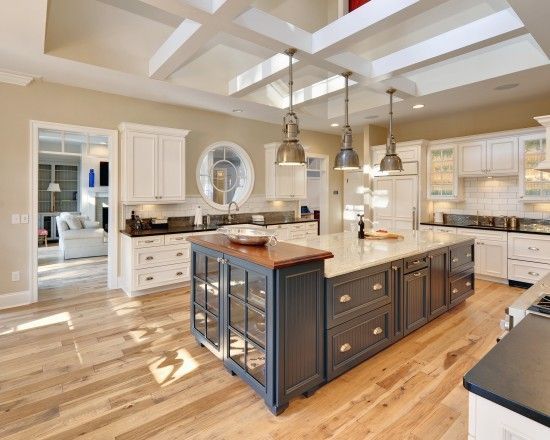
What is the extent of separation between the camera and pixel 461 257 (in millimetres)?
3691

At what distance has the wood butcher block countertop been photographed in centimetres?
197

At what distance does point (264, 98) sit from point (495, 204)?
13.7 feet

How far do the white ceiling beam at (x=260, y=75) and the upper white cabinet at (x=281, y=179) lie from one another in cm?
171

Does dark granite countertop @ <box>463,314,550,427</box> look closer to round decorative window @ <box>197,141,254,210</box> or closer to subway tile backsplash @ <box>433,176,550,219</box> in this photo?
subway tile backsplash @ <box>433,176,550,219</box>

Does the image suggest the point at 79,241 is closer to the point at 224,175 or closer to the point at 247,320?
the point at 224,175

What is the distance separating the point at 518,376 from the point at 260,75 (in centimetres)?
396

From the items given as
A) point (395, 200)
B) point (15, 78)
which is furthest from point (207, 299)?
point (395, 200)

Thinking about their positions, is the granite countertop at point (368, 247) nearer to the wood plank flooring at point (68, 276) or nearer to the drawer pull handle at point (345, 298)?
the drawer pull handle at point (345, 298)

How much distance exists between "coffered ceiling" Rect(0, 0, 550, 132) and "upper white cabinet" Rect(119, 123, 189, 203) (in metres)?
0.57

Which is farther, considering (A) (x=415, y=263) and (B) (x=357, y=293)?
(A) (x=415, y=263)

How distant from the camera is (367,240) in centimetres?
352

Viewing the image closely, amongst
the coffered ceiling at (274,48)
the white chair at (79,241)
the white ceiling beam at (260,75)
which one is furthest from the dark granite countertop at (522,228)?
the white chair at (79,241)

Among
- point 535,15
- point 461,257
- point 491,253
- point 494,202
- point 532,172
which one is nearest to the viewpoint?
point 535,15

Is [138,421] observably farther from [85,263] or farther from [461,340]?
[85,263]
